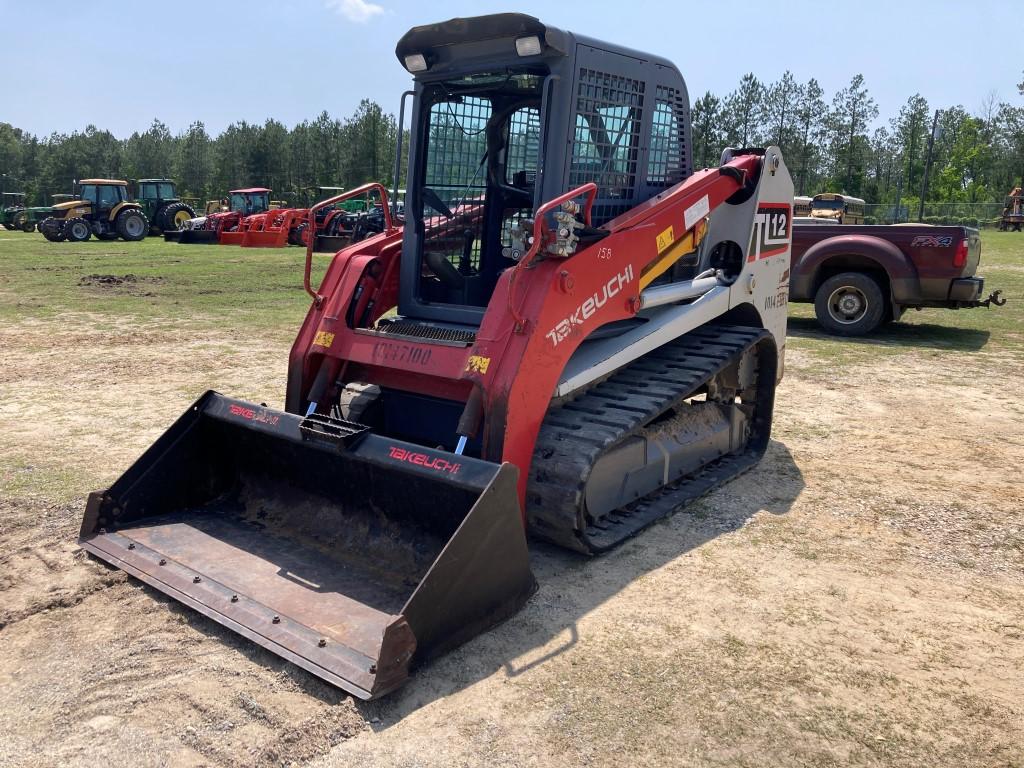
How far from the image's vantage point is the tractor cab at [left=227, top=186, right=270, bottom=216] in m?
32.5

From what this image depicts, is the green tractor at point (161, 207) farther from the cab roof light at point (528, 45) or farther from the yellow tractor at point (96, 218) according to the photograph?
the cab roof light at point (528, 45)

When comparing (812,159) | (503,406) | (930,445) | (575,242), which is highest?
(812,159)

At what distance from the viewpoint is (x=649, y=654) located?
11.1ft

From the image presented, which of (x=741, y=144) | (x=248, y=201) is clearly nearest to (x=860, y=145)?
(x=741, y=144)

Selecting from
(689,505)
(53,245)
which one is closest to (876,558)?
(689,505)

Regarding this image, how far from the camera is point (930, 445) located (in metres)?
6.30

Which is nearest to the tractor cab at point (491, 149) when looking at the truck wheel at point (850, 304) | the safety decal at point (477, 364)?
the safety decal at point (477, 364)

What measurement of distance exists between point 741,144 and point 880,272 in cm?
5953

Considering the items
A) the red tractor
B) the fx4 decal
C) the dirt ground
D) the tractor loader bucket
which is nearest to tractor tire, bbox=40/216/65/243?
the red tractor

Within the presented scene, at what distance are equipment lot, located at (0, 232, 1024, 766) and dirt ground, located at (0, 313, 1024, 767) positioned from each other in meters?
0.01

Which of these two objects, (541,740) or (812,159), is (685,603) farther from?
(812,159)

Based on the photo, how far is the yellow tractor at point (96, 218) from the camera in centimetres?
3002

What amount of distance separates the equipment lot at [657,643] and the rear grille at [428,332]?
3.69ft

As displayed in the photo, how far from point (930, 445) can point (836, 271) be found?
18.0ft
